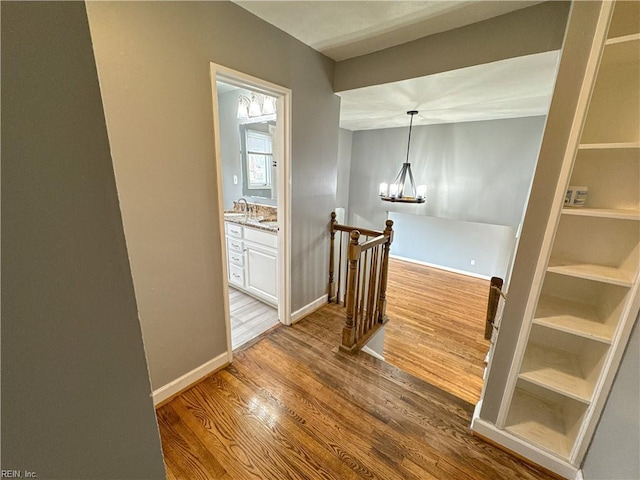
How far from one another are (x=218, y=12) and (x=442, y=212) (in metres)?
4.08

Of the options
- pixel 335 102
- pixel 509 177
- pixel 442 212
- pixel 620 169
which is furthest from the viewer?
pixel 442 212

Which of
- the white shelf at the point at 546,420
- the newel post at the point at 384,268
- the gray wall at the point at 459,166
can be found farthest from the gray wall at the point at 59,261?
the gray wall at the point at 459,166

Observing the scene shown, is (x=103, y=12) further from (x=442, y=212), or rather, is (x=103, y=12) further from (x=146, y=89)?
(x=442, y=212)

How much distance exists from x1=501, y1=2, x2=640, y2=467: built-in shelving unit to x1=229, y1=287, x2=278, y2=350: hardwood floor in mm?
1928

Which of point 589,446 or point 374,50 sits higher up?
point 374,50

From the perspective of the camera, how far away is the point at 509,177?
371 centimetres

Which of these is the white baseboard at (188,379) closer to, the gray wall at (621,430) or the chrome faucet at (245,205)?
the chrome faucet at (245,205)

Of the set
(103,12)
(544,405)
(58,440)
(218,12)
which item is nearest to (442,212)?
(544,405)

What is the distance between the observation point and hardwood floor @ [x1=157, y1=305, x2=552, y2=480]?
4.33ft

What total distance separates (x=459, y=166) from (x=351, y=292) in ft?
10.7

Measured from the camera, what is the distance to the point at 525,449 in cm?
139

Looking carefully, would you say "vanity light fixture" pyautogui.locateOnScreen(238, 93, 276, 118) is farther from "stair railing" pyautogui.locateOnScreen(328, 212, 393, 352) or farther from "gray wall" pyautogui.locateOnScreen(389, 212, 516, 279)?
"gray wall" pyautogui.locateOnScreen(389, 212, 516, 279)

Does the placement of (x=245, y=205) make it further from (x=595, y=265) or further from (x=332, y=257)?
(x=595, y=265)

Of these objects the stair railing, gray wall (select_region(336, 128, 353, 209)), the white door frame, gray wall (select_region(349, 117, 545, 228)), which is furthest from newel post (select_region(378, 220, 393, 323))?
gray wall (select_region(336, 128, 353, 209))
